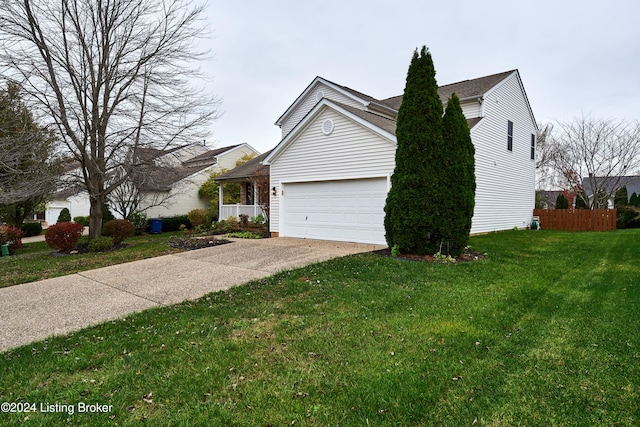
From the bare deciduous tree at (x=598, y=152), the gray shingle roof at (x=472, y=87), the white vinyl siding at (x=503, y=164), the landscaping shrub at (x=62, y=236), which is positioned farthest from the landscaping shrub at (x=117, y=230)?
the bare deciduous tree at (x=598, y=152)

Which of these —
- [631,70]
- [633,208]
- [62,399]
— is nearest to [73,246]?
[62,399]

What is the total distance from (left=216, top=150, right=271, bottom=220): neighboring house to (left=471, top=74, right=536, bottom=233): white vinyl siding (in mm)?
8481

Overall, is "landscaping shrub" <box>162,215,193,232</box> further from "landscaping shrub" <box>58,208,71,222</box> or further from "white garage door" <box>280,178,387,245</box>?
"white garage door" <box>280,178,387,245</box>

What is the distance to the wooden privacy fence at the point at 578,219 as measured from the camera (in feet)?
56.1

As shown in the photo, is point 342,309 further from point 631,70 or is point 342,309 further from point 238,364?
point 631,70

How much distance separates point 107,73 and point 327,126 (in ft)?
24.9

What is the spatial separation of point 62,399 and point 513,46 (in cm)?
1683

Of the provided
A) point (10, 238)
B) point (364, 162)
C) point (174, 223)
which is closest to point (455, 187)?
point (364, 162)

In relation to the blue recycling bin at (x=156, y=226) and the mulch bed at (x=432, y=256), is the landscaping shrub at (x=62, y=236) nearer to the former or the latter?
the blue recycling bin at (x=156, y=226)

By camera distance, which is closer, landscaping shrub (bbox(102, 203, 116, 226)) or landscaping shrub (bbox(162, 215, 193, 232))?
landscaping shrub (bbox(102, 203, 116, 226))

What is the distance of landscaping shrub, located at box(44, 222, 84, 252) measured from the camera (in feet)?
36.7

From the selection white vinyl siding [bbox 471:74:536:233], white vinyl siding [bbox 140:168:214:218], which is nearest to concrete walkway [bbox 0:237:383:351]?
white vinyl siding [bbox 471:74:536:233]

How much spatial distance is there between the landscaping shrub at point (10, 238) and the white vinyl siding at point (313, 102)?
12099 mm

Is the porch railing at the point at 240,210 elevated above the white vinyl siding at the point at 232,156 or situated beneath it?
situated beneath
